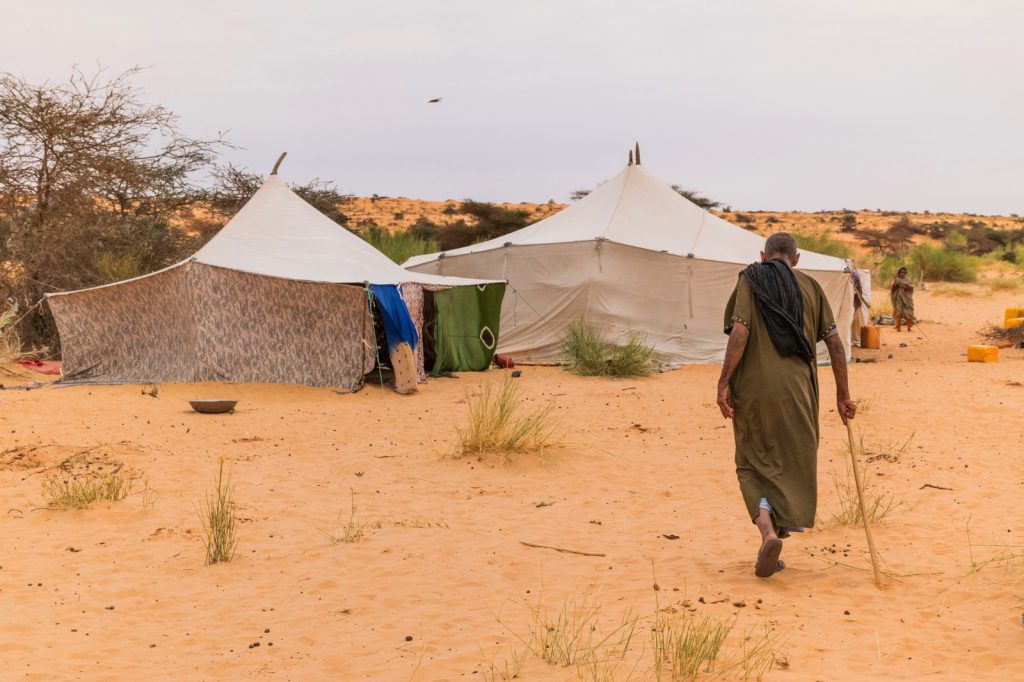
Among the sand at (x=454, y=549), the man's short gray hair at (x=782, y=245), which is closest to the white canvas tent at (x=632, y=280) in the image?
the sand at (x=454, y=549)

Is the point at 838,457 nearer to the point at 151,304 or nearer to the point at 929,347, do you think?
the point at 151,304

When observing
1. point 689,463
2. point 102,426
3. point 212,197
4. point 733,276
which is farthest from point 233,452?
point 212,197

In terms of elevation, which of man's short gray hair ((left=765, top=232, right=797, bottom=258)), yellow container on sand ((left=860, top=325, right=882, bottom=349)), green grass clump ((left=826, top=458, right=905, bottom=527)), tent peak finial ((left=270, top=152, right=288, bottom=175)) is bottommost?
green grass clump ((left=826, top=458, right=905, bottom=527))

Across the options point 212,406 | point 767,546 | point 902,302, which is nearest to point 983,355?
point 902,302

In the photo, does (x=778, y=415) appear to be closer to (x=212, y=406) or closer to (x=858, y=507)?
(x=858, y=507)

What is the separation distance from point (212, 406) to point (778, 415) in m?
6.63

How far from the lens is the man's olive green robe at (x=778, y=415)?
472 cm

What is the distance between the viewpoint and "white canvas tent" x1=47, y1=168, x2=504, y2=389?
1184 centimetres

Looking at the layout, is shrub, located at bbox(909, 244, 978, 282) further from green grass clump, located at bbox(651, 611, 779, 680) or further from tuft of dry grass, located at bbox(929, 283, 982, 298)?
green grass clump, located at bbox(651, 611, 779, 680)

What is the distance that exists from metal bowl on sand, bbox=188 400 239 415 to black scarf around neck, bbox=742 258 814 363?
655 cm

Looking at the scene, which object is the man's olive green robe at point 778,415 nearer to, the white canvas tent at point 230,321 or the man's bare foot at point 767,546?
the man's bare foot at point 767,546

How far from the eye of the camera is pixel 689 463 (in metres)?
8.20

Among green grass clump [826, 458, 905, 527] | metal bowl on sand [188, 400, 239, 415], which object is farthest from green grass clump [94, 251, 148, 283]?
green grass clump [826, 458, 905, 527]

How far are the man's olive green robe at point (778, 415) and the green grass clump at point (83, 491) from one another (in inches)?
157
